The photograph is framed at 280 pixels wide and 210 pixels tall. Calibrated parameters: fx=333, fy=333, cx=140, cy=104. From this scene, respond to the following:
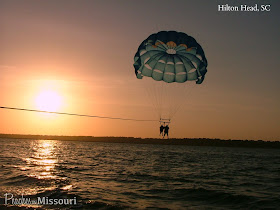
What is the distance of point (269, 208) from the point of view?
12.3 m

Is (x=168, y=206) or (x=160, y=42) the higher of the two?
(x=160, y=42)

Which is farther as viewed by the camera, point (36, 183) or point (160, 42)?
point (160, 42)

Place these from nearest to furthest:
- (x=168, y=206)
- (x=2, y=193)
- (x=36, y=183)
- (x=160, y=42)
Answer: (x=168, y=206) → (x=2, y=193) → (x=36, y=183) → (x=160, y=42)

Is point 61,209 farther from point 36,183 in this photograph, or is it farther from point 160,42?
point 160,42

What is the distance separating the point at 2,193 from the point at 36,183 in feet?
9.66

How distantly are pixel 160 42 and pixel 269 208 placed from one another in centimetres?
1675

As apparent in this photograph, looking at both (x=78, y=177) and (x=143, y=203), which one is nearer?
(x=143, y=203)

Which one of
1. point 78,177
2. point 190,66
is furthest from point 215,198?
point 190,66

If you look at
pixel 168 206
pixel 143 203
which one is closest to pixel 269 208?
pixel 168 206

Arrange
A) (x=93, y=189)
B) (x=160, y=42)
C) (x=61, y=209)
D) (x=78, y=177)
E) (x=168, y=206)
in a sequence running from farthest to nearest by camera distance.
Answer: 1. (x=160, y=42)
2. (x=78, y=177)
3. (x=93, y=189)
4. (x=168, y=206)
5. (x=61, y=209)

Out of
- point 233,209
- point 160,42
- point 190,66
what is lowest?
point 233,209

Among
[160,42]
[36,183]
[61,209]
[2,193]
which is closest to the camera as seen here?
[61,209]

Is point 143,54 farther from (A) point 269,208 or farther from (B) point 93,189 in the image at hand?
(A) point 269,208

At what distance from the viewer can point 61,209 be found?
439 inches
